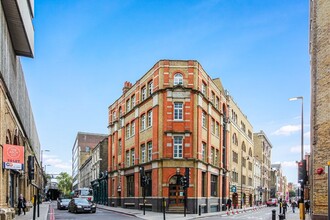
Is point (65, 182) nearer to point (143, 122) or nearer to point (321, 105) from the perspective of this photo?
point (143, 122)

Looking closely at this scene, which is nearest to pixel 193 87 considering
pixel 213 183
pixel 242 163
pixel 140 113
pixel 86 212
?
pixel 140 113

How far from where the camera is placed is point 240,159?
66.9 m

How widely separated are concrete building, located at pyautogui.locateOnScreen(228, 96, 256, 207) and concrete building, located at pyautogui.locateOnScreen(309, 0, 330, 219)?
3619 centimetres

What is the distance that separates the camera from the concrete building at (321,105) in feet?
66.3

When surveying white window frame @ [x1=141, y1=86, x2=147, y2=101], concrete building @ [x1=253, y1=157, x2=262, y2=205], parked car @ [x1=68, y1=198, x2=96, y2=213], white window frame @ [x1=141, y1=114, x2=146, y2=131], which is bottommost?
concrete building @ [x1=253, y1=157, x2=262, y2=205]

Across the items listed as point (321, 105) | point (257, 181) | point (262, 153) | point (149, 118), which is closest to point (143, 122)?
point (149, 118)

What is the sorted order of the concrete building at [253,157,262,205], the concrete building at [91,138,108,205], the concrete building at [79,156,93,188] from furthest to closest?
the concrete building at [79,156,93,188]
the concrete building at [253,157,262,205]
the concrete building at [91,138,108,205]

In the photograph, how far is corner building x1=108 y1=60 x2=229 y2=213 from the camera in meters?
41.2

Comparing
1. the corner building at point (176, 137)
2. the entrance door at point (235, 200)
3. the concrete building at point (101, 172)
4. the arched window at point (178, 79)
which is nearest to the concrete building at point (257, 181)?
the entrance door at point (235, 200)

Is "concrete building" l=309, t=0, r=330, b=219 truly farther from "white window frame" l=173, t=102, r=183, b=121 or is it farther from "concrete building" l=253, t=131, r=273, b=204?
"concrete building" l=253, t=131, r=273, b=204

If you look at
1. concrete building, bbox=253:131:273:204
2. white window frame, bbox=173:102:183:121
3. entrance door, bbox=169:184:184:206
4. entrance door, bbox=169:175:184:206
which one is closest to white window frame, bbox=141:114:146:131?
white window frame, bbox=173:102:183:121

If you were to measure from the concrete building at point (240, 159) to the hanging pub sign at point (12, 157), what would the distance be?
122 feet

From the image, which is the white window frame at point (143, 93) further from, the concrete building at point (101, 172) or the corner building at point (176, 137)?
the concrete building at point (101, 172)

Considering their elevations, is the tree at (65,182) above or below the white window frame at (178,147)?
below
